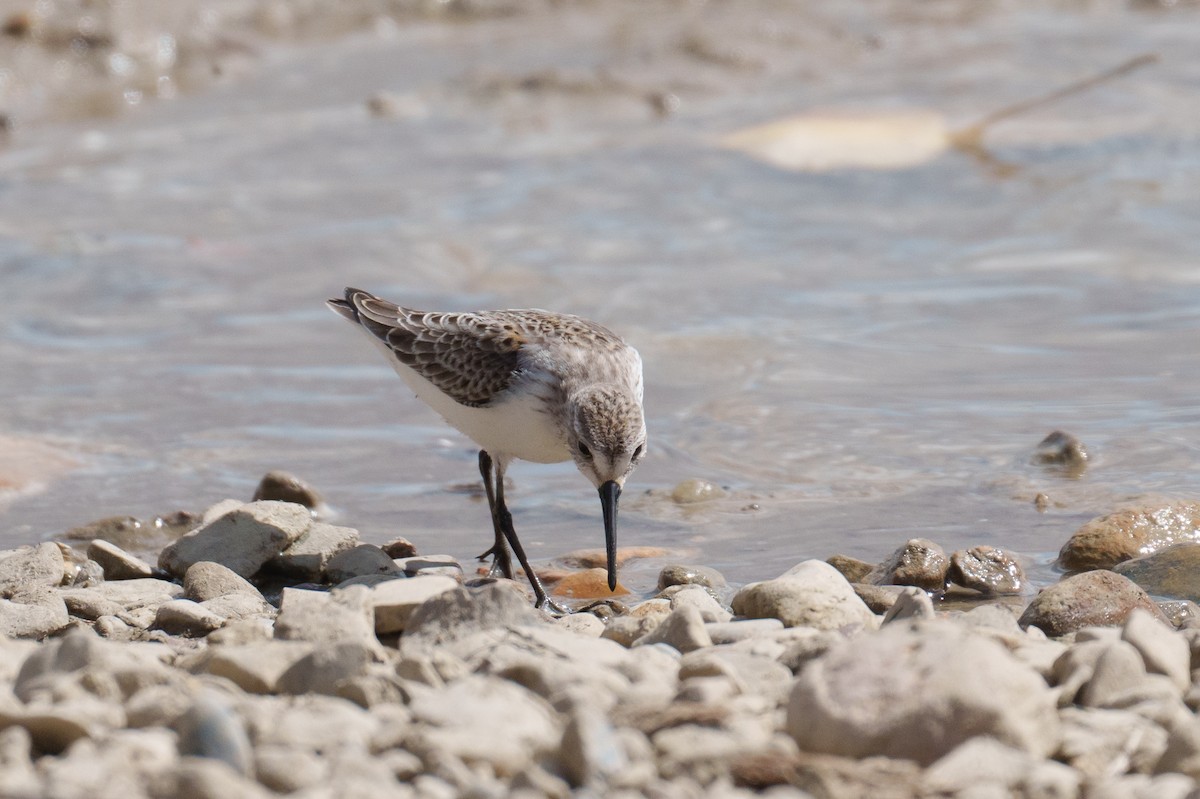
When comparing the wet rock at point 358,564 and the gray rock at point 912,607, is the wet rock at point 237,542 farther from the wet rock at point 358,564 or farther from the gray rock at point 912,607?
the gray rock at point 912,607

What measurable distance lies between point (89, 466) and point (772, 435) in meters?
3.75

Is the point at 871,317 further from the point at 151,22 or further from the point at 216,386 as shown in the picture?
the point at 151,22

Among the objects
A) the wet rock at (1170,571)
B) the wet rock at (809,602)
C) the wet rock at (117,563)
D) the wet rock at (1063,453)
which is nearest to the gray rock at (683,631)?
the wet rock at (809,602)

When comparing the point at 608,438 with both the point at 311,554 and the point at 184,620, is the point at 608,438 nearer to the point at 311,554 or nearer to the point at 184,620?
the point at 311,554

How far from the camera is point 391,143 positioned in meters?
16.1

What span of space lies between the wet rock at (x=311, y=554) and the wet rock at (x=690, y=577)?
1.29 metres

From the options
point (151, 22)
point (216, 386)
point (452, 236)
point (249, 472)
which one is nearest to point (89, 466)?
point (249, 472)

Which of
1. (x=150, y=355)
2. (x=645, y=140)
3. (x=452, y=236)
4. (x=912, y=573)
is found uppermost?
(x=645, y=140)

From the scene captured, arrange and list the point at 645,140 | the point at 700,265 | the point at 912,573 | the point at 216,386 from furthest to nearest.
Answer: the point at 645,140, the point at 700,265, the point at 216,386, the point at 912,573

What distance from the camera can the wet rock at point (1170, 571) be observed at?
5.98m

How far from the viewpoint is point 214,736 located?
353 centimetres

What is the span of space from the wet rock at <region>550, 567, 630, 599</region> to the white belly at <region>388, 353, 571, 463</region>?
554 mm

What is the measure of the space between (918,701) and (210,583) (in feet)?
10.1

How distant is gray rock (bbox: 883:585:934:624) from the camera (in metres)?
4.82
